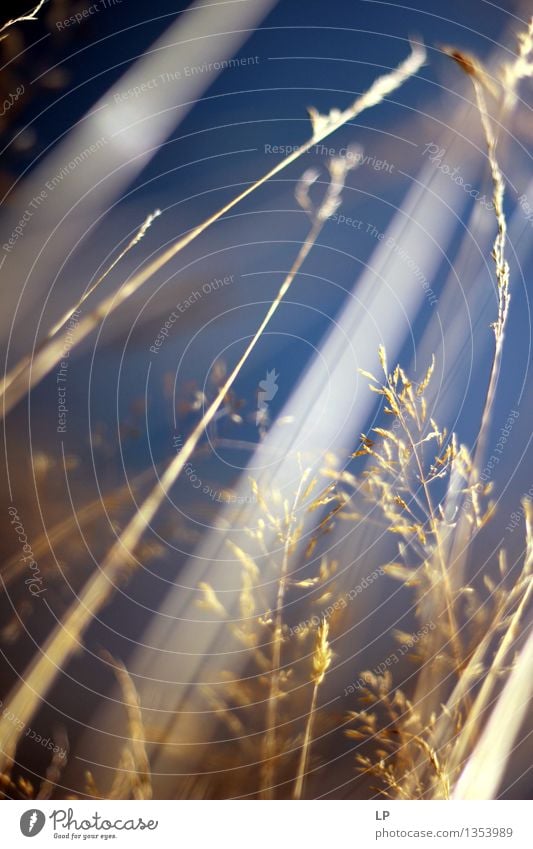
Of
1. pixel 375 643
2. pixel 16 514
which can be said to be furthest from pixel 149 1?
pixel 375 643

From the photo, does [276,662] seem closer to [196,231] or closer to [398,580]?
[398,580]

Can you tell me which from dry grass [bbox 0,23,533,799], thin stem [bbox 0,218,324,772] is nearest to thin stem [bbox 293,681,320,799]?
dry grass [bbox 0,23,533,799]

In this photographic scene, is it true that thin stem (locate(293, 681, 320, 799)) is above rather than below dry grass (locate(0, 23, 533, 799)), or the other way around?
below

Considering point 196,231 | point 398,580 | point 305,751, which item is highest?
point 196,231

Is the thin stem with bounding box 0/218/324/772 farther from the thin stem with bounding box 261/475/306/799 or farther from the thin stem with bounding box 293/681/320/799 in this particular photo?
the thin stem with bounding box 293/681/320/799

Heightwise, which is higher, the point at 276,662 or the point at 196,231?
the point at 196,231

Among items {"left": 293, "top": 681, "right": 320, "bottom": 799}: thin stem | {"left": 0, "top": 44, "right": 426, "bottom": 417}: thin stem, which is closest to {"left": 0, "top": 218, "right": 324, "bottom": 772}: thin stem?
{"left": 0, "top": 44, "right": 426, "bottom": 417}: thin stem

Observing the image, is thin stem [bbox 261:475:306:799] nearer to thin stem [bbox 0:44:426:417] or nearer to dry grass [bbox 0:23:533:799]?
dry grass [bbox 0:23:533:799]

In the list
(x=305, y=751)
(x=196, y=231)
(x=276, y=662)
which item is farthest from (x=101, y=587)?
(x=196, y=231)

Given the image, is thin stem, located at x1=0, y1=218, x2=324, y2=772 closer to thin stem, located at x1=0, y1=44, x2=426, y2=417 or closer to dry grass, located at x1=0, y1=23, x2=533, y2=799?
dry grass, located at x1=0, y1=23, x2=533, y2=799

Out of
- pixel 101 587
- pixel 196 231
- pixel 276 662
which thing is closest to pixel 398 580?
pixel 276 662

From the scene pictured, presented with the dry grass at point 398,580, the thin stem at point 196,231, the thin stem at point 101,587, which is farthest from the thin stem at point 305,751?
the thin stem at point 196,231

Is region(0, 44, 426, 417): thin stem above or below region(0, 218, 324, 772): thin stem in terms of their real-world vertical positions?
above
